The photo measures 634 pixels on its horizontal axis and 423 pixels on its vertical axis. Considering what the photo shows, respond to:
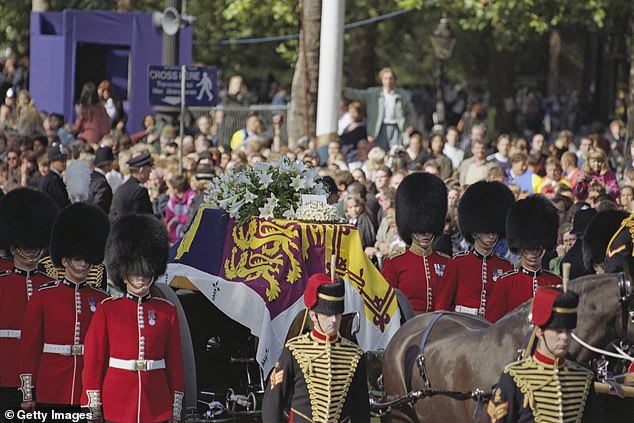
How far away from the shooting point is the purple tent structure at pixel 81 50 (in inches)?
946

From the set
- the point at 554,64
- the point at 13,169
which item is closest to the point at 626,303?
the point at 13,169

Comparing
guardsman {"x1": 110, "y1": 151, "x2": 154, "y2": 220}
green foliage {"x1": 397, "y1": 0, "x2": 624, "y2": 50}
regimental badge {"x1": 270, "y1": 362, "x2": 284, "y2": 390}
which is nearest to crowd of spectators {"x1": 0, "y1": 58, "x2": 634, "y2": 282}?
guardsman {"x1": 110, "y1": 151, "x2": 154, "y2": 220}

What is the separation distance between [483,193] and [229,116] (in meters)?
12.5

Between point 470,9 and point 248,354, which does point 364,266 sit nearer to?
point 248,354

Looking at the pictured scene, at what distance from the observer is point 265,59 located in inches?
1467

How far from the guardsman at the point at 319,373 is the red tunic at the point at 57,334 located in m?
1.42

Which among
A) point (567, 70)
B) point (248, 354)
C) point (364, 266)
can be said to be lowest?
point (248, 354)

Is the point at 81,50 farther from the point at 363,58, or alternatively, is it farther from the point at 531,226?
the point at 531,226

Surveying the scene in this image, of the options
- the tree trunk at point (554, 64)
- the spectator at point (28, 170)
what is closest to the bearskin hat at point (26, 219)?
the spectator at point (28, 170)

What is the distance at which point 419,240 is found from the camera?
9.81 metres

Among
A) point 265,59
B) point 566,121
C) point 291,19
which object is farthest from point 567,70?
point 291,19

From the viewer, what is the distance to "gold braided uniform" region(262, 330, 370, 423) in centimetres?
670

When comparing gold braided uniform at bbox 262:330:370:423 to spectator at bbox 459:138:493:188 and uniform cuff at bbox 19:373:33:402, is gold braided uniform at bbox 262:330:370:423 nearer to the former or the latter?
uniform cuff at bbox 19:373:33:402

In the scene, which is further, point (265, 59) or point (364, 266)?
point (265, 59)
